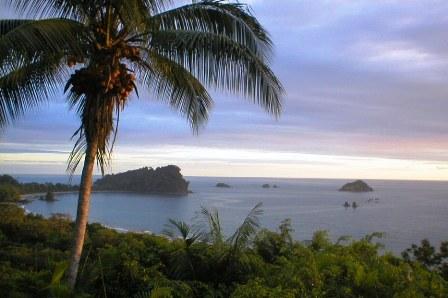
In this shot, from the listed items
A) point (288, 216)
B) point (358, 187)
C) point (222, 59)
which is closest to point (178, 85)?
point (222, 59)

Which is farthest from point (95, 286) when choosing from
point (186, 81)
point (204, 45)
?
point (204, 45)

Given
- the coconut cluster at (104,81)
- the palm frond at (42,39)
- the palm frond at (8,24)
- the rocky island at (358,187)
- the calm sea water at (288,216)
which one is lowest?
the calm sea water at (288,216)

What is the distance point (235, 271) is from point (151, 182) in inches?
1870

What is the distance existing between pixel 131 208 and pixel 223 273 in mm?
40450

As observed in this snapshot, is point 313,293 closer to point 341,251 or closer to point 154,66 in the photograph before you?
point 341,251

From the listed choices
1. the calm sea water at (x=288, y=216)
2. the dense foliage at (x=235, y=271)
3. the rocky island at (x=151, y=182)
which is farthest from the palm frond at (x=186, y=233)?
the rocky island at (x=151, y=182)

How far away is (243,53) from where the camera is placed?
7641 mm

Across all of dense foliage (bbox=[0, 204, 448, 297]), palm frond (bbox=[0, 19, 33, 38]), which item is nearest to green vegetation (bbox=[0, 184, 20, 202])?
dense foliage (bbox=[0, 204, 448, 297])

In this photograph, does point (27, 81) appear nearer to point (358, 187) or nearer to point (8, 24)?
point (8, 24)

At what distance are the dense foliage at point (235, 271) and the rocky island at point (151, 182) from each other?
4343cm

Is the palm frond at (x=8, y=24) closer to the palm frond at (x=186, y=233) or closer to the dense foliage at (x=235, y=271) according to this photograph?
the dense foliage at (x=235, y=271)

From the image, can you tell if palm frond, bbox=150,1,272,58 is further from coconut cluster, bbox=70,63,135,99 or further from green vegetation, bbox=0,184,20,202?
green vegetation, bbox=0,184,20,202

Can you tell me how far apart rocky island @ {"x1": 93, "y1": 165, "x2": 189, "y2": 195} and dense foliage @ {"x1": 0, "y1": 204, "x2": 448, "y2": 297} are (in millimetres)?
43432

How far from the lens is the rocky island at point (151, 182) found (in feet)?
179
